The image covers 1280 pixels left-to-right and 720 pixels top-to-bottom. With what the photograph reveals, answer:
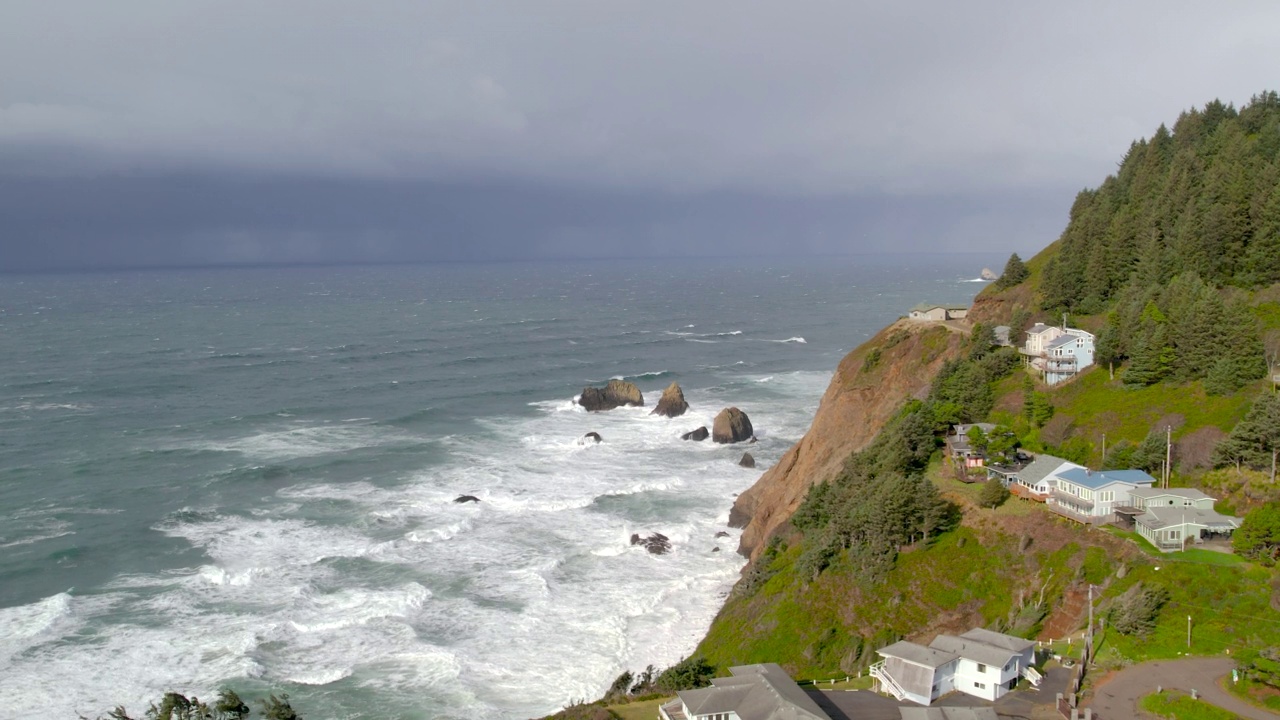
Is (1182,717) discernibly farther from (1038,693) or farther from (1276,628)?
(1276,628)

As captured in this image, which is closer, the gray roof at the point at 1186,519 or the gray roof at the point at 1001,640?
the gray roof at the point at 1001,640

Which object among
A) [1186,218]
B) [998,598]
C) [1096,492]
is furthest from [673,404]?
[998,598]

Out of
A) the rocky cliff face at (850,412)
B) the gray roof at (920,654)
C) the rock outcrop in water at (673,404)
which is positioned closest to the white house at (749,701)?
the gray roof at (920,654)

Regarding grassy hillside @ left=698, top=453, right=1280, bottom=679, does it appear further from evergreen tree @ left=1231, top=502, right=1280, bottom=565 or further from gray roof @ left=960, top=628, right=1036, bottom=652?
gray roof @ left=960, top=628, right=1036, bottom=652

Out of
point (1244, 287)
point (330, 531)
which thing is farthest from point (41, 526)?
point (1244, 287)

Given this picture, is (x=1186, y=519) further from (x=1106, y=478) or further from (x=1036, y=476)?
(x=1036, y=476)

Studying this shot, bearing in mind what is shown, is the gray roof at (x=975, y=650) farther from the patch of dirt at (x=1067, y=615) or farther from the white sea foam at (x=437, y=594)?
the white sea foam at (x=437, y=594)

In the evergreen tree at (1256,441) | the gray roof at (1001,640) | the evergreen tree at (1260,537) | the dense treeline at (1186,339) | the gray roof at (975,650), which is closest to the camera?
the gray roof at (975,650)
